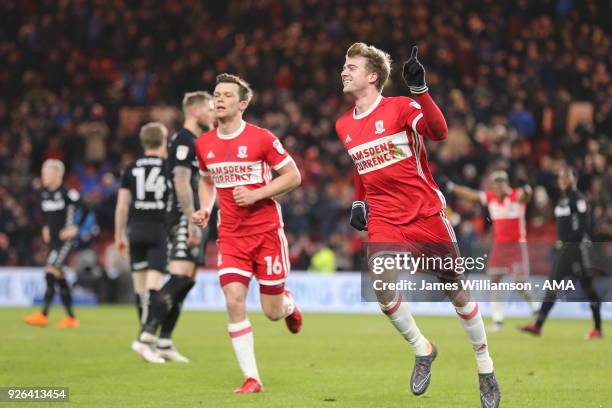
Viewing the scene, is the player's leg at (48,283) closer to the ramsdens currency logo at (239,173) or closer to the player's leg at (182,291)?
the player's leg at (182,291)

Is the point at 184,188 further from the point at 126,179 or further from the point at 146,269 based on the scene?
the point at 146,269

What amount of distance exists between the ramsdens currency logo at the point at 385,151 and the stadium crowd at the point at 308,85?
11997 mm

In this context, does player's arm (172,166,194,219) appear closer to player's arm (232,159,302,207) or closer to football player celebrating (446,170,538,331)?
player's arm (232,159,302,207)

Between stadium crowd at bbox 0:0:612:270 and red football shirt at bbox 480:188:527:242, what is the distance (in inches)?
125

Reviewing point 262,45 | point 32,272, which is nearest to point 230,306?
point 32,272

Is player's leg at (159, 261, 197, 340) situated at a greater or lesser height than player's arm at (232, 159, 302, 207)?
lesser

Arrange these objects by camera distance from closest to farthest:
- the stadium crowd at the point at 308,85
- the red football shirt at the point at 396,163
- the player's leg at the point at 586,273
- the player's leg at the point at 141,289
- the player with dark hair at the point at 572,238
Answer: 1. the red football shirt at the point at 396,163
2. the player's leg at the point at 141,289
3. the player with dark hair at the point at 572,238
4. the player's leg at the point at 586,273
5. the stadium crowd at the point at 308,85

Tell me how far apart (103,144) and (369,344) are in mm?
14774

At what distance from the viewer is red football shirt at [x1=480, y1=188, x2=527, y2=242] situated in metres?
16.0

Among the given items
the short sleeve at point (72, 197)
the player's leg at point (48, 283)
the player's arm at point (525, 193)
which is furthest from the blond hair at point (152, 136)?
the player's arm at point (525, 193)

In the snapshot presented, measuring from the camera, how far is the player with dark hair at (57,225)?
15.4 meters

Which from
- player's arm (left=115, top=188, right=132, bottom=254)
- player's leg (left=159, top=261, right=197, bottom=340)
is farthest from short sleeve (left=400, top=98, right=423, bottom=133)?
player's arm (left=115, top=188, right=132, bottom=254)

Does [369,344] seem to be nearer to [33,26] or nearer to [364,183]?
[364,183]

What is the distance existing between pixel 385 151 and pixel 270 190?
1.18 meters
